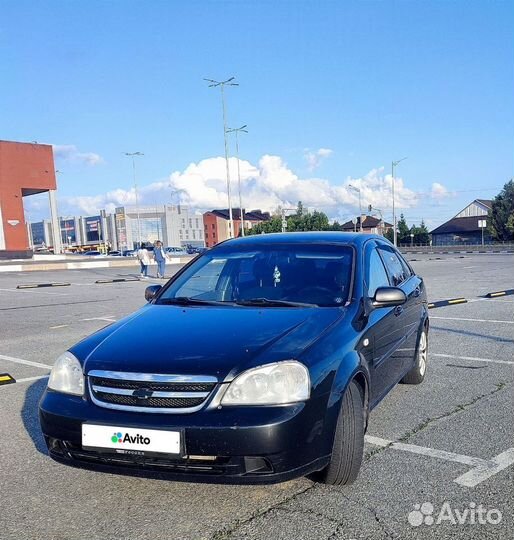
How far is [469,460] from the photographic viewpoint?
3602mm

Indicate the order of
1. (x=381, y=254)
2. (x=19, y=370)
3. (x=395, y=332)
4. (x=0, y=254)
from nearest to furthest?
(x=395, y=332) → (x=381, y=254) → (x=19, y=370) → (x=0, y=254)

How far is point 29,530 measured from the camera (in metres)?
2.83

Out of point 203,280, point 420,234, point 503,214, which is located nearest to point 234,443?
point 203,280

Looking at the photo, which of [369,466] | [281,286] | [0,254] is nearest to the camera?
[369,466]

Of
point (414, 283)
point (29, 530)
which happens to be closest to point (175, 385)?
point (29, 530)

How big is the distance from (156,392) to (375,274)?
7.53 feet

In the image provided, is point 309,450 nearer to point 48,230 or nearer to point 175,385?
point 175,385

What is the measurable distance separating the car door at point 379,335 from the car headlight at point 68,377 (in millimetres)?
1760

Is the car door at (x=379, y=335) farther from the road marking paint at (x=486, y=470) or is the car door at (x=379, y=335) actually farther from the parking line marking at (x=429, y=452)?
the road marking paint at (x=486, y=470)

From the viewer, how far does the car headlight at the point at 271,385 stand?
284 centimetres

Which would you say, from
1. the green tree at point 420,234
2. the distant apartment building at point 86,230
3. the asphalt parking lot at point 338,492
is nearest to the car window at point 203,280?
the asphalt parking lot at point 338,492

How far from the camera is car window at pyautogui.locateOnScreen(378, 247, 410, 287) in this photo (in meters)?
5.00

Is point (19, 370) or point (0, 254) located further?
point (0, 254)

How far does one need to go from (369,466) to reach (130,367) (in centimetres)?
170
